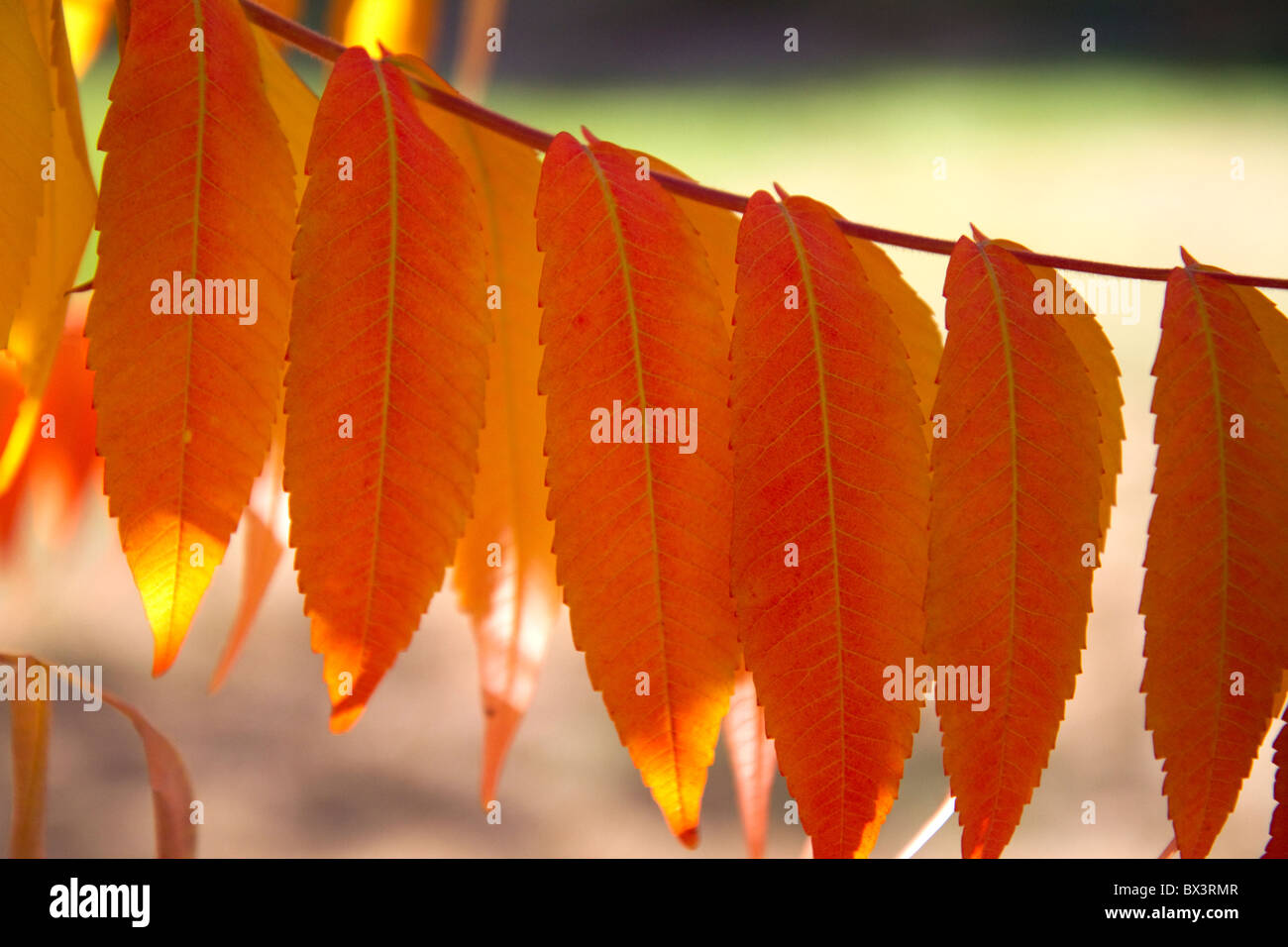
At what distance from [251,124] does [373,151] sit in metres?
0.06

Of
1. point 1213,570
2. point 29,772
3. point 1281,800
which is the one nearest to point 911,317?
point 1213,570

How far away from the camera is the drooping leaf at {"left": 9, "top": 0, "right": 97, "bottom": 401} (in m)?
0.59

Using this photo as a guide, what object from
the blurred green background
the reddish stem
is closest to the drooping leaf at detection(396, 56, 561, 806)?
the reddish stem

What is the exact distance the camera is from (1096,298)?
11.9 ft

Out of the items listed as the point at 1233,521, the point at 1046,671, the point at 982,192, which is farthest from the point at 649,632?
the point at 982,192

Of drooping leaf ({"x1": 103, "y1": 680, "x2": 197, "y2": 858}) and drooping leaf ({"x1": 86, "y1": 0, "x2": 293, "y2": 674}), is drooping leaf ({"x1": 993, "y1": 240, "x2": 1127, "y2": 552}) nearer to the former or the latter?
drooping leaf ({"x1": 86, "y1": 0, "x2": 293, "y2": 674})

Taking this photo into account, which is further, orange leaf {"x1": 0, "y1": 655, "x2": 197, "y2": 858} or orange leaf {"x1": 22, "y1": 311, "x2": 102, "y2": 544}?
orange leaf {"x1": 22, "y1": 311, "x2": 102, "y2": 544}

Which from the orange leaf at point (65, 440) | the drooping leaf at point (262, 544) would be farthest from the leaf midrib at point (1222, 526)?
the orange leaf at point (65, 440)

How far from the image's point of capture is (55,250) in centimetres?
62

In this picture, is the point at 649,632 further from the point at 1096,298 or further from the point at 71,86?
the point at 1096,298

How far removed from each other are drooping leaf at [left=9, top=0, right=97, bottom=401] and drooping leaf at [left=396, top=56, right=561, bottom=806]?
198 mm

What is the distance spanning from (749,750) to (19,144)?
53 cm

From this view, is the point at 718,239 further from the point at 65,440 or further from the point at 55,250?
the point at 65,440

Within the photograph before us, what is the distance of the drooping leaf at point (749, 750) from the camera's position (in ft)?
2.18
